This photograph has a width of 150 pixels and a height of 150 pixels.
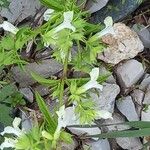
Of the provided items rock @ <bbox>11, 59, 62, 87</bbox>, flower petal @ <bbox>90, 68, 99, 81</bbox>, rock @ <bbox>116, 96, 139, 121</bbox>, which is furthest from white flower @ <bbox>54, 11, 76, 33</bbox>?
rock @ <bbox>116, 96, 139, 121</bbox>

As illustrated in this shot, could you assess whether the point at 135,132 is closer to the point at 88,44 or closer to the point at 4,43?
the point at 88,44

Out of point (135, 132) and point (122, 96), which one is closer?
point (135, 132)

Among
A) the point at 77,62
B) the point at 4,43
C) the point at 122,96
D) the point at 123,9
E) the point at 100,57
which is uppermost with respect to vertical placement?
the point at 4,43

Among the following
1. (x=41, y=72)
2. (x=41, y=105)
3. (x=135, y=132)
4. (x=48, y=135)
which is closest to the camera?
(x=48, y=135)

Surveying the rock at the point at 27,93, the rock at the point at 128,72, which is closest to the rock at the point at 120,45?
the rock at the point at 128,72

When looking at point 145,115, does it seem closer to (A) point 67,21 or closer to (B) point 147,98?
(B) point 147,98

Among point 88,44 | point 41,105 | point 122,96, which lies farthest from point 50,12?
point 122,96
